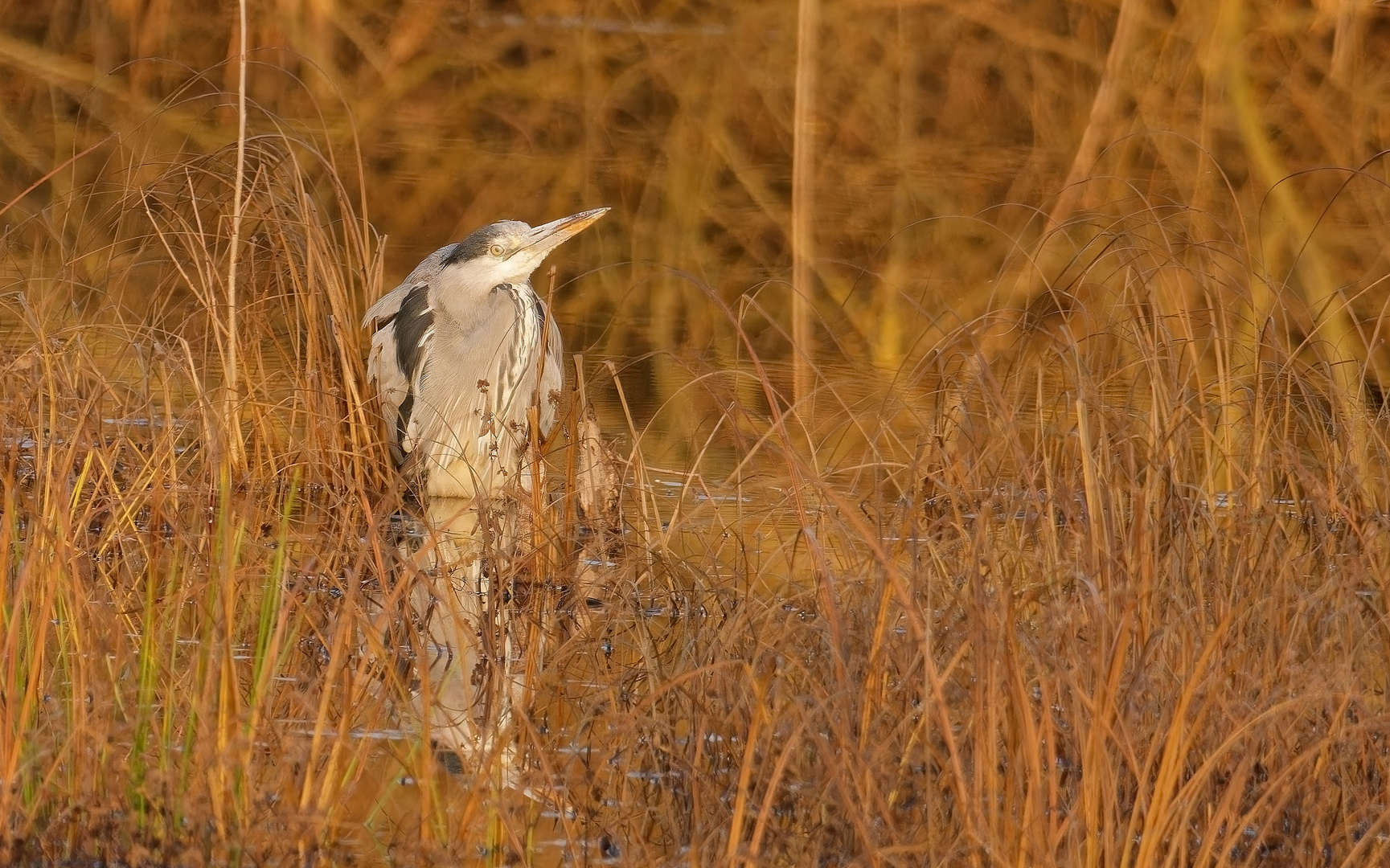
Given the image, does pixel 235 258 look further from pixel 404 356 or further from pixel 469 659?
pixel 404 356

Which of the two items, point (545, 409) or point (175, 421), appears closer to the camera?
point (175, 421)

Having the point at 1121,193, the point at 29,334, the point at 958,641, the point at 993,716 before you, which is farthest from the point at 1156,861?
the point at 1121,193

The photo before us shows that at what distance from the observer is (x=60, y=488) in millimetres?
3096

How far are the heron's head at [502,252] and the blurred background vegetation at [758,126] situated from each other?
164 cm

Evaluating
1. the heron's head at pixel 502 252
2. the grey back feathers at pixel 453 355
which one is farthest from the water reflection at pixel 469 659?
the heron's head at pixel 502 252

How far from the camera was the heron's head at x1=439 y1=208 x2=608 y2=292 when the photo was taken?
5.82m

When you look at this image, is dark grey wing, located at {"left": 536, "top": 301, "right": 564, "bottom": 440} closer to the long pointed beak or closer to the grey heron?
the grey heron

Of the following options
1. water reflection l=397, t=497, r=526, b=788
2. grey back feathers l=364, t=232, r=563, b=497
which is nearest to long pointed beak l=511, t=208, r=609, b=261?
grey back feathers l=364, t=232, r=563, b=497

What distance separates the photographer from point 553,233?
5828mm

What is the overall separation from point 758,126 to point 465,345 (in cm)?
848

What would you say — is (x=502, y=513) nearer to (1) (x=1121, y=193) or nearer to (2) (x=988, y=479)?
(2) (x=988, y=479)

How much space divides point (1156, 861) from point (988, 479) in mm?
1368

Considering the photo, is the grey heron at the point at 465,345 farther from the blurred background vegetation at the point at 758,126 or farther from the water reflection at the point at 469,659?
the blurred background vegetation at the point at 758,126

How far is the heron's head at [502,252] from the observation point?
5816 millimetres
